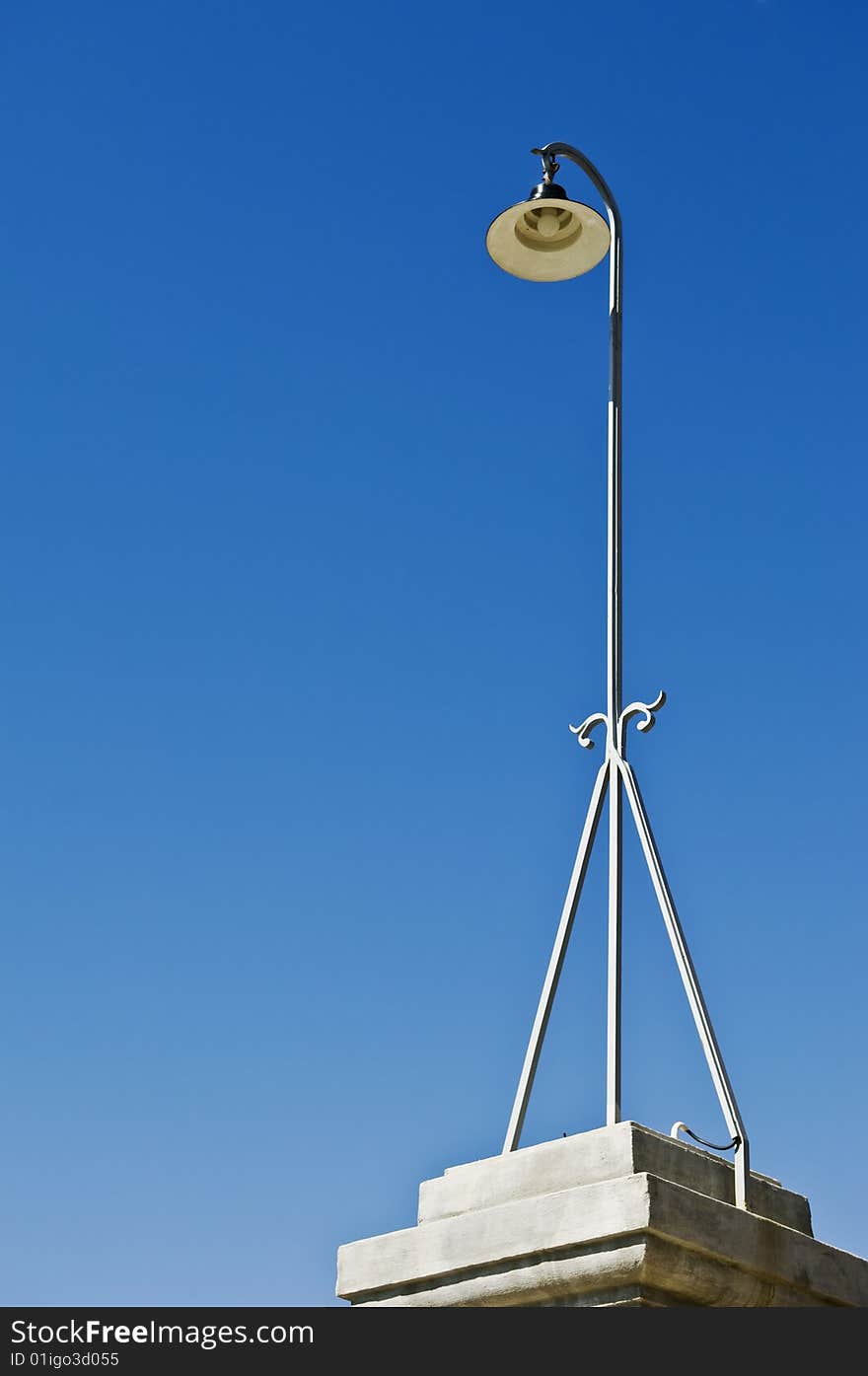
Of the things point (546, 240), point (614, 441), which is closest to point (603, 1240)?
point (614, 441)

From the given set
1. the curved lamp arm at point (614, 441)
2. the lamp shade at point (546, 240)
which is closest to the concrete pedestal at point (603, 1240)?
the curved lamp arm at point (614, 441)

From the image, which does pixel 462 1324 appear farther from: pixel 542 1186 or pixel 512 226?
pixel 512 226

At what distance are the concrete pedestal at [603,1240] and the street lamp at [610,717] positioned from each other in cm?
29

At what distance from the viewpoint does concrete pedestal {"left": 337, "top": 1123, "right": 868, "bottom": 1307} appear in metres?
5.89

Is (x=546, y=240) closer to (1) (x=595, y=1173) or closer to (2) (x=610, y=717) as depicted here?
(2) (x=610, y=717)

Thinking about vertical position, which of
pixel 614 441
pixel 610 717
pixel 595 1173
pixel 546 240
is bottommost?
pixel 595 1173

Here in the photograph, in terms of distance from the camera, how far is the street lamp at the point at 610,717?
23.0ft

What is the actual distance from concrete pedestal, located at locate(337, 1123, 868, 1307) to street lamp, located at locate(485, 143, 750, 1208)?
292mm

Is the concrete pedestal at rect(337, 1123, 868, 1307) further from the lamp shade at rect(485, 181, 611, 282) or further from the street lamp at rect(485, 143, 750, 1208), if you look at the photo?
the lamp shade at rect(485, 181, 611, 282)

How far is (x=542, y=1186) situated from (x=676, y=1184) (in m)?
0.64

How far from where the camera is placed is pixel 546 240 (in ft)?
28.1

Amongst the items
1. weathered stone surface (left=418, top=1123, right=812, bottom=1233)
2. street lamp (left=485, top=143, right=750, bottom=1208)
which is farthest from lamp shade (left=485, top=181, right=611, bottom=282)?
weathered stone surface (left=418, top=1123, right=812, bottom=1233)

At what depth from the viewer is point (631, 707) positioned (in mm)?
7805

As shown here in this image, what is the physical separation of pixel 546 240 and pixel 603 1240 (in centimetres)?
527
